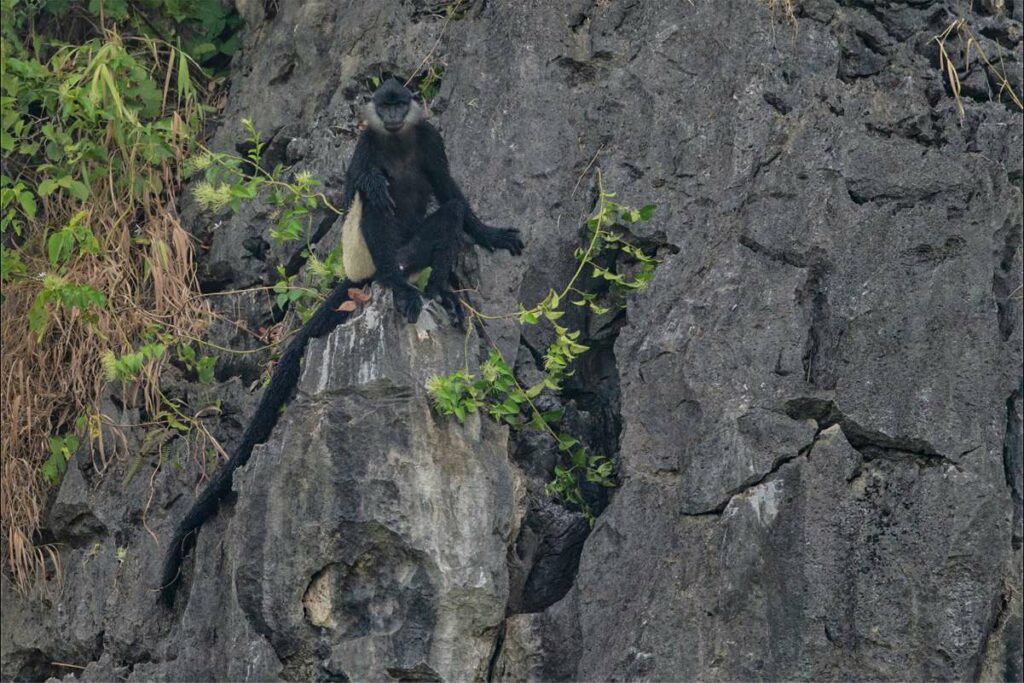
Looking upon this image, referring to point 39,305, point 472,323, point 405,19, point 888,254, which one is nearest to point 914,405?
point 888,254

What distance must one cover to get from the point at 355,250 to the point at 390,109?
23.5 inches

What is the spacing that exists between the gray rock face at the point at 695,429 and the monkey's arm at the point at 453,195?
A: 0.28 ft

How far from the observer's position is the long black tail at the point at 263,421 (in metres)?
5.46

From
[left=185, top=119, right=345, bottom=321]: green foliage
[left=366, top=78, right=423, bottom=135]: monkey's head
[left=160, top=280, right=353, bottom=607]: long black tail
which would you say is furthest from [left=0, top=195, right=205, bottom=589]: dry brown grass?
[left=366, top=78, right=423, bottom=135]: monkey's head

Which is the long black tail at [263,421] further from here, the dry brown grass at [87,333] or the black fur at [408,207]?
the dry brown grass at [87,333]

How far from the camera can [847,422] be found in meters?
4.70

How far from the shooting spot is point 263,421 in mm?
5512

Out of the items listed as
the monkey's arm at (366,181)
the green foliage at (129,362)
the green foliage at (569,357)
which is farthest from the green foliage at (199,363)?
the green foliage at (569,357)

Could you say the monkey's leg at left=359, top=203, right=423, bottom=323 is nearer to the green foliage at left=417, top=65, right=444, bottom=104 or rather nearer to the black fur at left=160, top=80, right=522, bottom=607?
the black fur at left=160, top=80, right=522, bottom=607

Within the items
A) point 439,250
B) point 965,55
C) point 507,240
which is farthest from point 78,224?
point 965,55

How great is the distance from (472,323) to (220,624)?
1473 mm

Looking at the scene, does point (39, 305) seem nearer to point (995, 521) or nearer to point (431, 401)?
point (431, 401)

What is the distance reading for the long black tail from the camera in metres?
5.46

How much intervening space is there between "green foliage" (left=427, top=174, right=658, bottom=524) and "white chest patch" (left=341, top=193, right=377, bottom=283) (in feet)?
1.63
